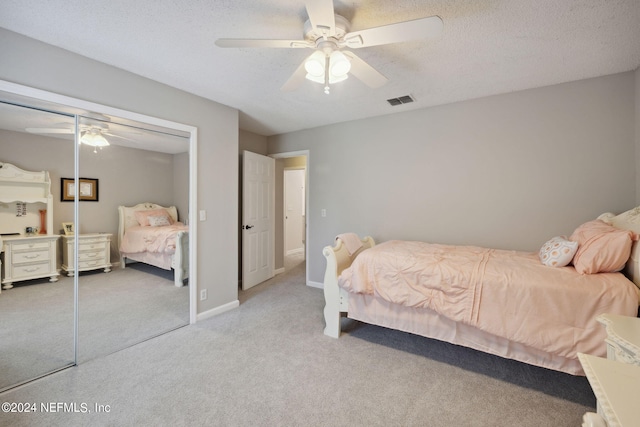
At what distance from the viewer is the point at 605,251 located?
1.75 meters

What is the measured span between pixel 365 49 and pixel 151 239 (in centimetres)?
265

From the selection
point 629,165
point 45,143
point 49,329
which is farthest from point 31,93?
point 629,165

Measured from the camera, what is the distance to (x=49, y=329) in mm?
2158

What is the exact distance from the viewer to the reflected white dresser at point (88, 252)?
2182mm

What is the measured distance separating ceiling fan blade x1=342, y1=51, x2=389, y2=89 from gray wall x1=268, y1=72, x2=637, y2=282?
1570 millimetres

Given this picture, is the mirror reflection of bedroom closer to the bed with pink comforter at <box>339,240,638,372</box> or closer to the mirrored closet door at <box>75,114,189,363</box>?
the mirrored closet door at <box>75,114,189,363</box>

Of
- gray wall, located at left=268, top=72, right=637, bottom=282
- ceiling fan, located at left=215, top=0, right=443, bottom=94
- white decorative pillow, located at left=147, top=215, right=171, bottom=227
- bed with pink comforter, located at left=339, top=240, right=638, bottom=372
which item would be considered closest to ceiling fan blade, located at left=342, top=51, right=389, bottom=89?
ceiling fan, located at left=215, top=0, right=443, bottom=94

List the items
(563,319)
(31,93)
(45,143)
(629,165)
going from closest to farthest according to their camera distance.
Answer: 1. (563,319)
2. (31,93)
3. (45,143)
4. (629,165)

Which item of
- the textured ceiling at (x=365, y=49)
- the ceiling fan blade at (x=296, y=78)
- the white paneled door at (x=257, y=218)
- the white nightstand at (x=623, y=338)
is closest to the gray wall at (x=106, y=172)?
the textured ceiling at (x=365, y=49)

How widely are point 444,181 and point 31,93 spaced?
3.78m

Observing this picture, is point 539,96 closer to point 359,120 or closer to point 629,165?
point 629,165

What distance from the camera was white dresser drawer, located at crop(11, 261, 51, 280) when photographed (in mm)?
2031

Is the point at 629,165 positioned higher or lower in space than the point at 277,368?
higher

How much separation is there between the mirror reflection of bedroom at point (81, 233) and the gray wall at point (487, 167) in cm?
216
